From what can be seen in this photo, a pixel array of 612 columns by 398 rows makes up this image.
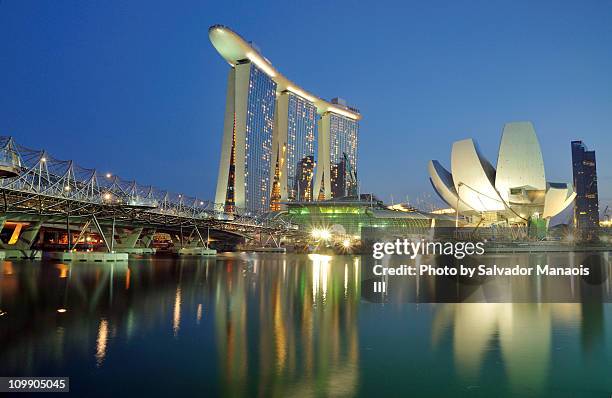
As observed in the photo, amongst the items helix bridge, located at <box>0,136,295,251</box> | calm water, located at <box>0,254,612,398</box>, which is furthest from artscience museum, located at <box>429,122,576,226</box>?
calm water, located at <box>0,254,612,398</box>

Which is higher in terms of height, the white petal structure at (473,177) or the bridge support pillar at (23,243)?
the white petal structure at (473,177)

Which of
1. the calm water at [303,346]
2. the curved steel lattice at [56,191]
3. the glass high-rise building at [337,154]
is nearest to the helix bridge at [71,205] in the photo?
the curved steel lattice at [56,191]

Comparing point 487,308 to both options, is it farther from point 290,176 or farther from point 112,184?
point 290,176

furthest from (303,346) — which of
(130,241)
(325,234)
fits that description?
(325,234)

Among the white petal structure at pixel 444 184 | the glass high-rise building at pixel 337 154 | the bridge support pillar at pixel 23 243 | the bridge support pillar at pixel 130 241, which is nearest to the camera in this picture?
the bridge support pillar at pixel 23 243

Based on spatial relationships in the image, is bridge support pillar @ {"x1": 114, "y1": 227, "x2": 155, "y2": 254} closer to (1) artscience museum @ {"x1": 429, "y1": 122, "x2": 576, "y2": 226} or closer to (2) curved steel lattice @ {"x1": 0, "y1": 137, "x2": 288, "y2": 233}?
(2) curved steel lattice @ {"x1": 0, "y1": 137, "x2": 288, "y2": 233}

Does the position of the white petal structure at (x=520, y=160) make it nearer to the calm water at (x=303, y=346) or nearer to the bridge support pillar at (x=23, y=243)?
the calm water at (x=303, y=346)
